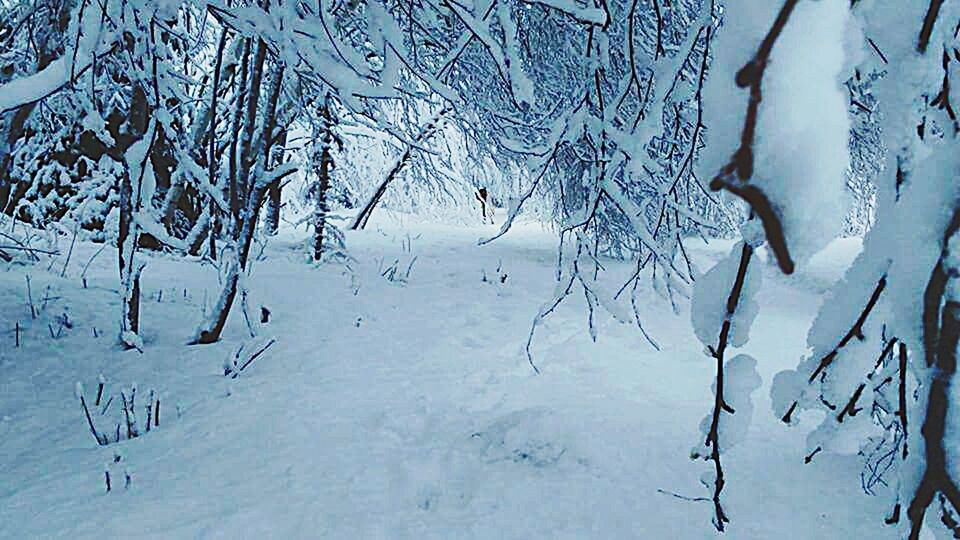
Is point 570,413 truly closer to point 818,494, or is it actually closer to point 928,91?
point 818,494

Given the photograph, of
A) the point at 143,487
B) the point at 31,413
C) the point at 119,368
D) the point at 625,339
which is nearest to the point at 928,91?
the point at 143,487

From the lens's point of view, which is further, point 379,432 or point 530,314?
point 530,314

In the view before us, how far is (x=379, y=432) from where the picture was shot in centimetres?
302

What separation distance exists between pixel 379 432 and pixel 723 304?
264 centimetres

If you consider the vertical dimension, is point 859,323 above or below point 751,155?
below

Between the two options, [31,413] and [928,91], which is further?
[31,413]

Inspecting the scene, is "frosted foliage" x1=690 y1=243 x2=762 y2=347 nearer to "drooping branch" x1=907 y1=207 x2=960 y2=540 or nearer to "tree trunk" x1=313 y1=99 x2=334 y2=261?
"drooping branch" x1=907 y1=207 x2=960 y2=540

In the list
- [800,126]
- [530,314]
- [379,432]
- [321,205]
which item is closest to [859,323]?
[800,126]

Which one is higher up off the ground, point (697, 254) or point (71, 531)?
point (697, 254)

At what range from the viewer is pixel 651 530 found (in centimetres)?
224

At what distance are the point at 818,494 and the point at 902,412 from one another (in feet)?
6.76

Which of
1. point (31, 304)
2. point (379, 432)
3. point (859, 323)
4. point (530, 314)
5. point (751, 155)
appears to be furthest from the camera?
point (530, 314)

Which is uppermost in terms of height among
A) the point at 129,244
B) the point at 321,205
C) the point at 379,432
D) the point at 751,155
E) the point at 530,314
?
the point at 751,155

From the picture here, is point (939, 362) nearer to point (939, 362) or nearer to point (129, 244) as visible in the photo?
point (939, 362)
